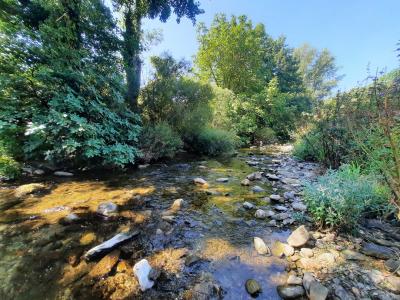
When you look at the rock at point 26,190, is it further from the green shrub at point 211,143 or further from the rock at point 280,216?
the green shrub at point 211,143

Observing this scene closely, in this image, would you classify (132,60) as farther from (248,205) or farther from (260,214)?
(260,214)

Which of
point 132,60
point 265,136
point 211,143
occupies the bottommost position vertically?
point 211,143

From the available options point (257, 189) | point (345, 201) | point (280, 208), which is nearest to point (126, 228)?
point (280, 208)

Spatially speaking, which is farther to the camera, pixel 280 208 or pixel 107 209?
pixel 280 208

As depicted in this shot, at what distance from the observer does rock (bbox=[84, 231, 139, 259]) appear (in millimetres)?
1966

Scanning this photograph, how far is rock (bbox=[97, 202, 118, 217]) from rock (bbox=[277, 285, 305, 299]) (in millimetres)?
2395

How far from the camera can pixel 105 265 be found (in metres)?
1.88

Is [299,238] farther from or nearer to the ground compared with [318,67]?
nearer to the ground

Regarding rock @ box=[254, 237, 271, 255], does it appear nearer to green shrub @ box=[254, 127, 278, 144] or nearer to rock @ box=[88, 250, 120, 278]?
rock @ box=[88, 250, 120, 278]

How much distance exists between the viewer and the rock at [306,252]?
6.65 feet

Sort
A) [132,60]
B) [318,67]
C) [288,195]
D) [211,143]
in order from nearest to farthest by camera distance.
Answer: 1. [288,195]
2. [132,60]
3. [211,143]
4. [318,67]

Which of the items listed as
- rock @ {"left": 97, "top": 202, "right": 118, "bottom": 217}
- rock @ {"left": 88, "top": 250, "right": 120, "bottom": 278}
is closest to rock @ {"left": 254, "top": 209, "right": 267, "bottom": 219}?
rock @ {"left": 88, "top": 250, "right": 120, "bottom": 278}

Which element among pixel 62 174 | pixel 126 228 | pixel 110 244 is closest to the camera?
pixel 110 244

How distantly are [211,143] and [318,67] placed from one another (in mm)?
36491
